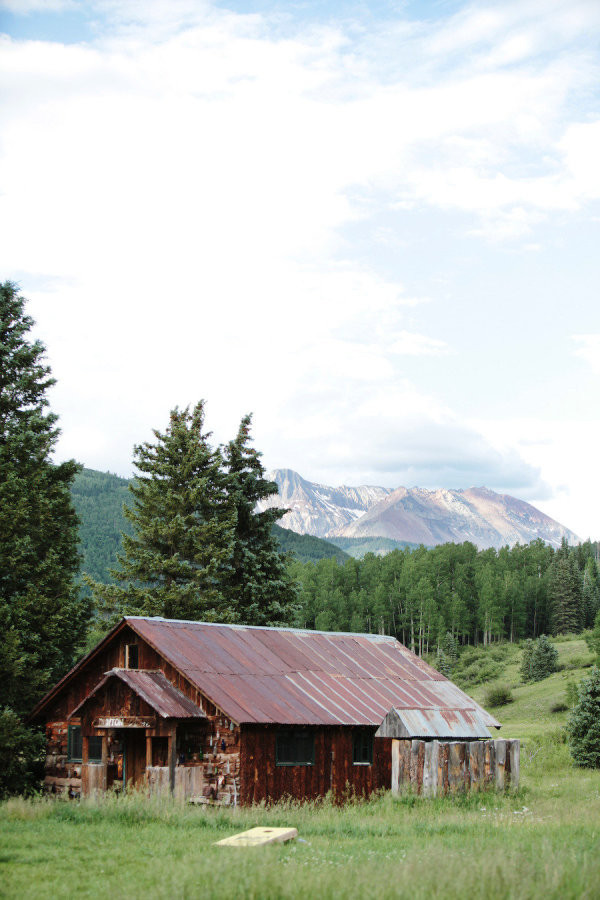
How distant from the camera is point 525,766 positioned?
3884 cm

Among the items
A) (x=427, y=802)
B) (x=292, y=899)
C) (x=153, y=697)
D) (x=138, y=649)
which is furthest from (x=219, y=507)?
(x=292, y=899)

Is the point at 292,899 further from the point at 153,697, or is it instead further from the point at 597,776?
the point at 597,776

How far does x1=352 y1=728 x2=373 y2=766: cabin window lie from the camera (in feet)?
89.2

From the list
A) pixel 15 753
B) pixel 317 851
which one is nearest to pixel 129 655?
pixel 15 753

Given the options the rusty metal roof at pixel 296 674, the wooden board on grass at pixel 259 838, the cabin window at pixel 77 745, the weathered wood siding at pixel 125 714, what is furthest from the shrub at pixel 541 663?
the wooden board on grass at pixel 259 838

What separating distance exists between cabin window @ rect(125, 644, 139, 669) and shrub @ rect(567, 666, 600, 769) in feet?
68.6

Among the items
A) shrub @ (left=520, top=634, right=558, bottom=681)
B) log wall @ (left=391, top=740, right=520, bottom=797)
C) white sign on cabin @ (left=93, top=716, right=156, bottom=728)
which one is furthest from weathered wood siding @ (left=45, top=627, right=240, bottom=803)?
shrub @ (left=520, top=634, right=558, bottom=681)

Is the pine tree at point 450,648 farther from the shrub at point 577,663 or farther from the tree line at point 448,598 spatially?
the shrub at point 577,663

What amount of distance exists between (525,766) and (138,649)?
775 inches

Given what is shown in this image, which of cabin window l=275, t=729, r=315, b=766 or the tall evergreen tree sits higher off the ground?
the tall evergreen tree

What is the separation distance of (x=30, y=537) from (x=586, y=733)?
2448cm

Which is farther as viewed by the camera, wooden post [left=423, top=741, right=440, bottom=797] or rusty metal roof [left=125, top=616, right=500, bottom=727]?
rusty metal roof [left=125, top=616, right=500, bottom=727]

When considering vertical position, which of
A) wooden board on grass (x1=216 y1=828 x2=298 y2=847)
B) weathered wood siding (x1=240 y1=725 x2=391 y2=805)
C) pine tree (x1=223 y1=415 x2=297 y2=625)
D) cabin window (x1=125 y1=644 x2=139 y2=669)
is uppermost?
pine tree (x1=223 y1=415 x2=297 y2=625)

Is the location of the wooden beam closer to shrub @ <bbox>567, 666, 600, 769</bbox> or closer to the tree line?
shrub @ <bbox>567, 666, 600, 769</bbox>
